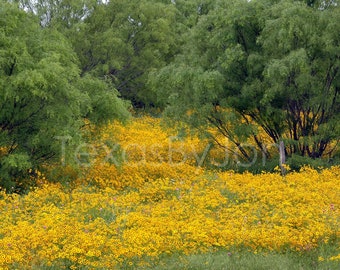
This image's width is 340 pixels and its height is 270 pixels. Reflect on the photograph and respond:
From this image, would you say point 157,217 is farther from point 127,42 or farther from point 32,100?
point 127,42

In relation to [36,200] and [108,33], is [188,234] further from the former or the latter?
[108,33]

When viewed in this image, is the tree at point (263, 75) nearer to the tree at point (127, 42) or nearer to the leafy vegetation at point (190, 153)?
the leafy vegetation at point (190, 153)

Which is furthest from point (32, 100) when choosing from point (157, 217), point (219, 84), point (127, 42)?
point (127, 42)

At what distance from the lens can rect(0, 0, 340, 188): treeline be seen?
14.9 meters

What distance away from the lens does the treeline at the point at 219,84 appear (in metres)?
14.9

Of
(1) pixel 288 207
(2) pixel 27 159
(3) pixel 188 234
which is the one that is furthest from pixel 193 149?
(3) pixel 188 234

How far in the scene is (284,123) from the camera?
65.8ft

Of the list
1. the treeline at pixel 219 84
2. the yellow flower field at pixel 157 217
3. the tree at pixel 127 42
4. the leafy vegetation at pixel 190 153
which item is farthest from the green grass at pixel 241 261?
the tree at pixel 127 42

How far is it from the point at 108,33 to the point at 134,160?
12408 mm

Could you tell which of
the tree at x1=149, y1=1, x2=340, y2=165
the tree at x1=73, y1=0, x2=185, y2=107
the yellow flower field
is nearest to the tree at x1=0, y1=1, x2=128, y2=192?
the yellow flower field

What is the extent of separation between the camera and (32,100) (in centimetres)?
1530

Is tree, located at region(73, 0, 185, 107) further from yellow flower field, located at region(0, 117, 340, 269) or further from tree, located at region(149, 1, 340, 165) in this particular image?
yellow flower field, located at region(0, 117, 340, 269)

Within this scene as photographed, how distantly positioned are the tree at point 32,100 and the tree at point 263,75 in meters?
4.33

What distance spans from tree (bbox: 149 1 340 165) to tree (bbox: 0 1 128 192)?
4.33 meters
